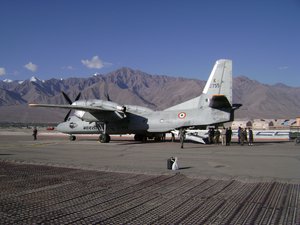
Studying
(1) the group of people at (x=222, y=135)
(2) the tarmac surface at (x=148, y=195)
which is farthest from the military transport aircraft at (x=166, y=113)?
(2) the tarmac surface at (x=148, y=195)

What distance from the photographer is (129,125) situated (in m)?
31.2

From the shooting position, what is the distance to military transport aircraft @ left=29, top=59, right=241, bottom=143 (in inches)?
1052

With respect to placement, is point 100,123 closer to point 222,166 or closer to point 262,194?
point 222,166

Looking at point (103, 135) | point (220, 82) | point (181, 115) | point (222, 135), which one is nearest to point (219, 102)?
point (220, 82)

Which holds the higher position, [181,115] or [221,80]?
[221,80]

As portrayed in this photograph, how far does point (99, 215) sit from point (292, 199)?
4.46 metres

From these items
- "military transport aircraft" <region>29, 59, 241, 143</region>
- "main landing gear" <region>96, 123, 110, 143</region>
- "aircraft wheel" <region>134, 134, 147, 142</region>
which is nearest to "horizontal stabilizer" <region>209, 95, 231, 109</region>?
"military transport aircraft" <region>29, 59, 241, 143</region>

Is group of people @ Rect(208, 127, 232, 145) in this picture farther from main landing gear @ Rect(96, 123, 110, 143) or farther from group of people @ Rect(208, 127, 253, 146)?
main landing gear @ Rect(96, 123, 110, 143)

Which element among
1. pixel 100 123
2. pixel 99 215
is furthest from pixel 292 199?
pixel 100 123

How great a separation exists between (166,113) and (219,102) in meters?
5.54

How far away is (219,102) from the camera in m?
25.8

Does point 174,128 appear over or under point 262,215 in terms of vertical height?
over

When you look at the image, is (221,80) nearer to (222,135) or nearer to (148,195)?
(222,135)

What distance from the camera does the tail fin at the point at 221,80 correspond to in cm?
2693
